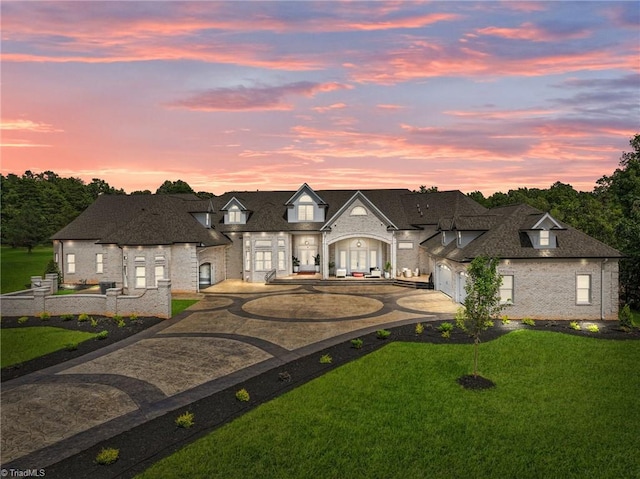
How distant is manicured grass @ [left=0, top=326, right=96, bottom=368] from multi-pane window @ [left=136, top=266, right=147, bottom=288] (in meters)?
9.77

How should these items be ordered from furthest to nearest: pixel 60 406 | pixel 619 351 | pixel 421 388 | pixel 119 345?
pixel 119 345 → pixel 619 351 → pixel 421 388 → pixel 60 406

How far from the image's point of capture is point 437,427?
11.6 m

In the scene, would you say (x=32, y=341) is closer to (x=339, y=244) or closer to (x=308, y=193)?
(x=308, y=193)

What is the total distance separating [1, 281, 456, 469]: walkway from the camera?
11.5 metres

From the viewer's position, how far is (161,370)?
16.3m

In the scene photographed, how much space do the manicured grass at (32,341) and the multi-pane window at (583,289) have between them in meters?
29.4

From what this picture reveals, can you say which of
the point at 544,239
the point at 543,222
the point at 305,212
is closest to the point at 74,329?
the point at 305,212

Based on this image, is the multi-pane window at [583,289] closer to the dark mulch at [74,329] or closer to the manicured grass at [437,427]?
the manicured grass at [437,427]

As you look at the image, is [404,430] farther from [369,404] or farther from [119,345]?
[119,345]

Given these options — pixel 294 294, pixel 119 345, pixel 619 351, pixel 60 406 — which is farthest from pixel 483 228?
pixel 60 406

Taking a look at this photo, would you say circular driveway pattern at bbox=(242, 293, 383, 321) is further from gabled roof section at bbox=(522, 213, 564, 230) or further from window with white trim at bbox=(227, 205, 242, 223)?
window with white trim at bbox=(227, 205, 242, 223)

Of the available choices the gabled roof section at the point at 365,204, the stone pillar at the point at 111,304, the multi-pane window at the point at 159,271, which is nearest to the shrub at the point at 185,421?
the stone pillar at the point at 111,304

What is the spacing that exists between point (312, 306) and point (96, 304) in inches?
580

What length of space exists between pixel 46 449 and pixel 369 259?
3706 cm
